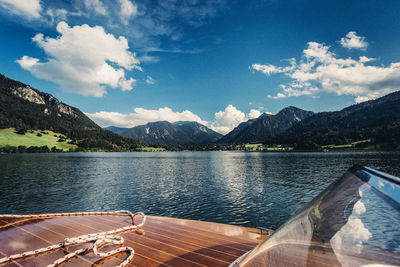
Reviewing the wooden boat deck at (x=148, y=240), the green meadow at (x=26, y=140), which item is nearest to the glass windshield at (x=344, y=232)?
the wooden boat deck at (x=148, y=240)

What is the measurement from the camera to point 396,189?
1.75m

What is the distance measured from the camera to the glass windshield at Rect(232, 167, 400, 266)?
4.22ft

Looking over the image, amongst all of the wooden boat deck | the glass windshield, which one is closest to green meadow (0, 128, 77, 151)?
the wooden boat deck

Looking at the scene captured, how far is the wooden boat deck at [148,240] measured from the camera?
13.3ft

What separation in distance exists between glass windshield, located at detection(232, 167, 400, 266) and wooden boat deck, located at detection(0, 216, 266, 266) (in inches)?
113

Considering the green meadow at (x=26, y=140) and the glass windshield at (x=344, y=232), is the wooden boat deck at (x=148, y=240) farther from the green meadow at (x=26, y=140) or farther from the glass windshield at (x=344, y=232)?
the green meadow at (x=26, y=140)

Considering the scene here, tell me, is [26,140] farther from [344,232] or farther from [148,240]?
[344,232]

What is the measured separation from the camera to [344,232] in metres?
1.50

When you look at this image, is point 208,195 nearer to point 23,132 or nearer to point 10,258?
point 10,258

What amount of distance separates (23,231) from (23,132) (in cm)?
23184

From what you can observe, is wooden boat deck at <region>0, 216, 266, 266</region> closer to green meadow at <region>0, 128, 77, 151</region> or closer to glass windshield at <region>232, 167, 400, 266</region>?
glass windshield at <region>232, 167, 400, 266</region>

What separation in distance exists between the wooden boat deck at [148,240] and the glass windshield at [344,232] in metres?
2.87

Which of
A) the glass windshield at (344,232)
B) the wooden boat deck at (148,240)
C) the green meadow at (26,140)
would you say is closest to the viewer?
the glass windshield at (344,232)

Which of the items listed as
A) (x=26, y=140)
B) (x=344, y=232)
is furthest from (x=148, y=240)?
(x=26, y=140)
